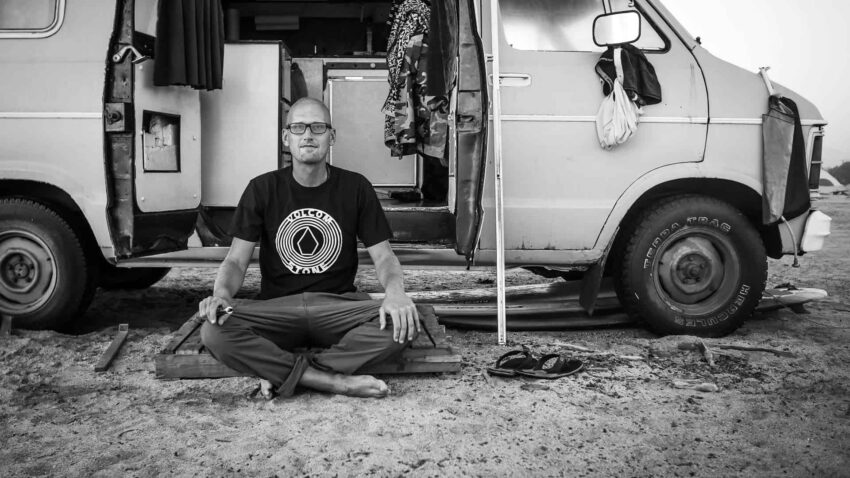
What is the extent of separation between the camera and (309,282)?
3447 mm

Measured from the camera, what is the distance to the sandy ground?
8.41ft

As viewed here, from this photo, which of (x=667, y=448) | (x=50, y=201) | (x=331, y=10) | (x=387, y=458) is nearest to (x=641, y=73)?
(x=667, y=448)

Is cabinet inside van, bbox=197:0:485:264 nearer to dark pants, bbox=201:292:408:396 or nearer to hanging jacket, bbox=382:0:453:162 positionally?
hanging jacket, bbox=382:0:453:162

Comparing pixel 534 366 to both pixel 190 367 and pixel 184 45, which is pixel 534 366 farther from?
pixel 184 45

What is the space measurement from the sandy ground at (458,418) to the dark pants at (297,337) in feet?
0.53

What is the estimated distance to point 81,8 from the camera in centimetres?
413

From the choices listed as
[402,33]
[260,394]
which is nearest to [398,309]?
[260,394]

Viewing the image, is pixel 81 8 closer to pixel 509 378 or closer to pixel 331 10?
pixel 331 10

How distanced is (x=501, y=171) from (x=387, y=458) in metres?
2.03

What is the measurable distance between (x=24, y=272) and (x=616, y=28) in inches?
152

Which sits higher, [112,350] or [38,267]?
[38,267]

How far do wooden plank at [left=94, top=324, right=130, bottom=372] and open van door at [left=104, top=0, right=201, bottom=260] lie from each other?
0.45m

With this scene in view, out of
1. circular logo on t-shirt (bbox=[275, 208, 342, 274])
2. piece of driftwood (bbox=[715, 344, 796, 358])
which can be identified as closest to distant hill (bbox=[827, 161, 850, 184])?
piece of driftwood (bbox=[715, 344, 796, 358])

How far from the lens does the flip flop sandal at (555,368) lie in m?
3.55
